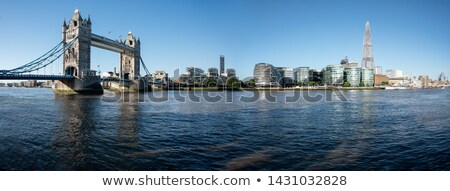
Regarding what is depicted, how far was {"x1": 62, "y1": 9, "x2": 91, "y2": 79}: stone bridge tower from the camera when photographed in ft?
187

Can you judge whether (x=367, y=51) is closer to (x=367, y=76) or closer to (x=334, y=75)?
(x=367, y=76)

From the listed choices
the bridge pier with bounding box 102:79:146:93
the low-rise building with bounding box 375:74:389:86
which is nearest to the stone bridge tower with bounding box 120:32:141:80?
the bridge pier with bounding box 102:79:146:93

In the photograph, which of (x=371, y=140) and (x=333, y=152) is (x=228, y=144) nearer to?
(x=333, y=152)

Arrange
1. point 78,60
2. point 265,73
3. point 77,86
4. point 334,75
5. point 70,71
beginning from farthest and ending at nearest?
point 265,73
point 334,75
point 70,71
point 78,60
point 77,86

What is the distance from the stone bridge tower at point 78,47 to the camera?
187 ft

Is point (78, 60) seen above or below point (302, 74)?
below

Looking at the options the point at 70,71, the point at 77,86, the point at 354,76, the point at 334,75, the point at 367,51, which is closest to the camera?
the point at 77,86

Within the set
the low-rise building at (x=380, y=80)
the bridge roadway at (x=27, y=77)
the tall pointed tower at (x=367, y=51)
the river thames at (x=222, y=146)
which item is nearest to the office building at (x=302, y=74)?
the tall pointed tower at (x=367, y=51)

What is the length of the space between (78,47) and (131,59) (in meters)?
29.1

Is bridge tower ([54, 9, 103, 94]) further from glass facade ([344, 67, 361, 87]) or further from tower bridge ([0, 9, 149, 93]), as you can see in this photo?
glass facade ([344, 67, 361, 87])

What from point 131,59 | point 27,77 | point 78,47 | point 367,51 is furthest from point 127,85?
point 367,51

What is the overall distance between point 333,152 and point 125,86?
6677 centimetres

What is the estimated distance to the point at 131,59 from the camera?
86.7 metres

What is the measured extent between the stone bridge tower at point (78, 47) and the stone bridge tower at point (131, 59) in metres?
22.8
